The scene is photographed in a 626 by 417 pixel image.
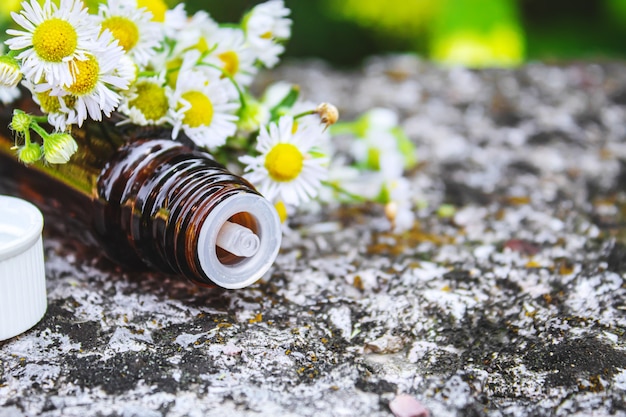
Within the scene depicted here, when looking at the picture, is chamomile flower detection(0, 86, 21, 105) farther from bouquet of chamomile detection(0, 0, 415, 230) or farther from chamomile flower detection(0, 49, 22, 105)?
chamomile flower detection(0, 49, 22, 105)

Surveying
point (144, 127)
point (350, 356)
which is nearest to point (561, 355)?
point (350, 356)

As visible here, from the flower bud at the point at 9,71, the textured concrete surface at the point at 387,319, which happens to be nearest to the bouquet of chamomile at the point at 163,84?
the flower bud at the point at 9,71

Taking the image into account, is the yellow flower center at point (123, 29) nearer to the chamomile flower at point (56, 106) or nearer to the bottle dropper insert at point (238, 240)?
the chamomile flower at point (56, 106)

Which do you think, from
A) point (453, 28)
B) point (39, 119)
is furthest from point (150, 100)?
point (453, 28)

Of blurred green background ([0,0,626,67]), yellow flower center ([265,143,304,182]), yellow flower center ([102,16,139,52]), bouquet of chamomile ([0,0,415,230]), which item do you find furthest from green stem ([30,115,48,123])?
blurred green background ([0,0,626,67])

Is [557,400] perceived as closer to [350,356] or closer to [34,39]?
[350,356]
